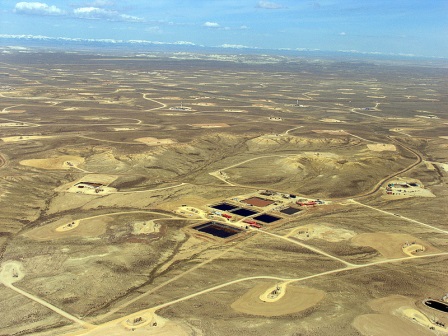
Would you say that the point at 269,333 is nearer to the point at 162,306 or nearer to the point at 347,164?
the point at 162,306

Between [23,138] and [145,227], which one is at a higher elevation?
[23,138]

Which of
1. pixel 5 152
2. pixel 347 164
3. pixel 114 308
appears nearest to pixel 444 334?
pixel 114 308

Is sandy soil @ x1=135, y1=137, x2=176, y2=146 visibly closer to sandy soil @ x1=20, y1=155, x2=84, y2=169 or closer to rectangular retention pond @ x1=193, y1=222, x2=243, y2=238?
sandy soil @ x1=20, y1=155, x2=84, y2=169

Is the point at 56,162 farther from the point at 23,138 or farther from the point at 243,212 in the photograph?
the point at 243,212

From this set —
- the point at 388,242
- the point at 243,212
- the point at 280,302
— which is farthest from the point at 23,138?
the point at 280,302

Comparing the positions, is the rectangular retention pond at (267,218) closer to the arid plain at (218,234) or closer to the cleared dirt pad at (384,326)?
the arid plain at (218,234)

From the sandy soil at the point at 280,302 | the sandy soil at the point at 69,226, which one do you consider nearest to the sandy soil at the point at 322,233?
the sandy soil at the point at 280,302
